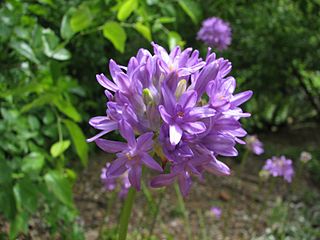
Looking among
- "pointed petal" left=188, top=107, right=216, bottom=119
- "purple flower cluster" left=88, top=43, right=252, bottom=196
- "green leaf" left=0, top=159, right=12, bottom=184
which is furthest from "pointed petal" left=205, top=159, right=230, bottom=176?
"green leaf" left=0, top=159, right=12, bottom=184

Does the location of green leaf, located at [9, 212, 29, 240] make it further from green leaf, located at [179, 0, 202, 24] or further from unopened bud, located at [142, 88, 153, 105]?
green leaf, located at [179, 0, 202, 24]

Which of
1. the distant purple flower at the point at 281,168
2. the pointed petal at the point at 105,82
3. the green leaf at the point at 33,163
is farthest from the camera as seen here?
the distant purple flower at the point at 281,168

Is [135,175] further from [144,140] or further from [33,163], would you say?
[33,163]

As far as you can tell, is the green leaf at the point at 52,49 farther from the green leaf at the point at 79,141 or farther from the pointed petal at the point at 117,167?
the pointed petal at the point at 117,167

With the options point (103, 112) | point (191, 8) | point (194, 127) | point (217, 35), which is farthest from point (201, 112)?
point (103, 112)

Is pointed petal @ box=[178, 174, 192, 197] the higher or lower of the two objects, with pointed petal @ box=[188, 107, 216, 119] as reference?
lower

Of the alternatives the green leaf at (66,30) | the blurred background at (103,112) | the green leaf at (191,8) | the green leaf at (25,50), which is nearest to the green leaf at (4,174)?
the blurred background at (103,112)
